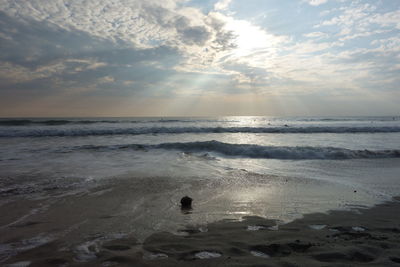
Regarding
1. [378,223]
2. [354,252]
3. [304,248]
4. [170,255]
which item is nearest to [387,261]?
[354,252]

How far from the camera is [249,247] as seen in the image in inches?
130

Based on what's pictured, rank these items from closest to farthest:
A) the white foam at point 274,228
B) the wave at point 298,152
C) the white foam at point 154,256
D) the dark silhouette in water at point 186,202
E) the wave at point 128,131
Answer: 1. the white foam at point 154,256
2. the white foam at point 274,228
3. the dark silhouette in water at point 186,202
4. the wave at point 298,152
5. the wave at point 128,131

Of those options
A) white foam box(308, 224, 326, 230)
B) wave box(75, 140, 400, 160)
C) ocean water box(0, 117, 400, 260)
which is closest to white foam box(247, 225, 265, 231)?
ocean water box(0, 117, 400, 260)

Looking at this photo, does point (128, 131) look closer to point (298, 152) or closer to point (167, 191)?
point (298, 152)

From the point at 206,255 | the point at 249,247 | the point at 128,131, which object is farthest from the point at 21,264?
the point at 128,131

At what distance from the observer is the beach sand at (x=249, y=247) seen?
2924 millimetres

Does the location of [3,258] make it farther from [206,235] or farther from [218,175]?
[218,175]

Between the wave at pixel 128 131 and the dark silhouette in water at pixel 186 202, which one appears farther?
the wave at pixel 128 131

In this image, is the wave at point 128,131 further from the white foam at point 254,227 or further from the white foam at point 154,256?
the white foam at point 154,256

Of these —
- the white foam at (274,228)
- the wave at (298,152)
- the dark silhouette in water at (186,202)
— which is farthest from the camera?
the wave at (298,152)

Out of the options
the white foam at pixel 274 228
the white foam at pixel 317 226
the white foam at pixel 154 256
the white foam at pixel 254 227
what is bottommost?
the white foam at pixel 254 227

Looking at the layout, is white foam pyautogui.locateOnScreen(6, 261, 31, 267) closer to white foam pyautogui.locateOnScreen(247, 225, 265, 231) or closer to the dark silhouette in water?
the dark silhouette in water

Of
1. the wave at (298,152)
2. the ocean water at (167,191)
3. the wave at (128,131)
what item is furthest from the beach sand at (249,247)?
the wave at (128,131)

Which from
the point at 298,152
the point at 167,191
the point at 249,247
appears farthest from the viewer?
the point at 298,152
